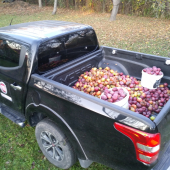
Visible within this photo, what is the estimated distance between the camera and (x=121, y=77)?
3559 mm

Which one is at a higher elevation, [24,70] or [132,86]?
[24,70]

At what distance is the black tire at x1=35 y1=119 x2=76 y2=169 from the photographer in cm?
240

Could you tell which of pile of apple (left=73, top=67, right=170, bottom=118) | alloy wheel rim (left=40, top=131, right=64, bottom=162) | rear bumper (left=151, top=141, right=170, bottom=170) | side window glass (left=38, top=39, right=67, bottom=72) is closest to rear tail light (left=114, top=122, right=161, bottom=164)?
rear bumper (left=151, top=141, right=170, bottom=170)

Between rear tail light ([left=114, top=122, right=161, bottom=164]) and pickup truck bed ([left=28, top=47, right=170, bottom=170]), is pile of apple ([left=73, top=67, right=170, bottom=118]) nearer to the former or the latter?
pickup truck bed ([left=28, top=47, right=170, bottom=170])

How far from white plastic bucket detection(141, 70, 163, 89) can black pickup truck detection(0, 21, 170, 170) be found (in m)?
0.26

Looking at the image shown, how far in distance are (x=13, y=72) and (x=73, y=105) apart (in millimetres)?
1374

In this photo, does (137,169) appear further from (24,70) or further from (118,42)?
(118,42)

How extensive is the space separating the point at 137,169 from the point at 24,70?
2063 mm

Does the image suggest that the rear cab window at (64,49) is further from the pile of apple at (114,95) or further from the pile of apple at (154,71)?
the pile of apple at (154,71)

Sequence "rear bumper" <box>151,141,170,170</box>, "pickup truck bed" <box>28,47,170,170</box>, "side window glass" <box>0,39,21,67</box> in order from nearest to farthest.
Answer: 1. "pickup truck bed" <box>28,47,170,170</box>
2. "rear bumper" <box>151,141,170,170</box>
3. "side window glass" <box>0,39,21,67</box>

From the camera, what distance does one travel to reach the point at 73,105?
2.02m

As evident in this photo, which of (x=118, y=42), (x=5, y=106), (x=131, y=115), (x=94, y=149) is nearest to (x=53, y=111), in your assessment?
(x=94, y=149)

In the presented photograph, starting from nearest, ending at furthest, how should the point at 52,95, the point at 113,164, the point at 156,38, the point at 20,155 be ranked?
the point at 113,164 → the point at 52,95 → the point at 20,155 → the point at 156,38

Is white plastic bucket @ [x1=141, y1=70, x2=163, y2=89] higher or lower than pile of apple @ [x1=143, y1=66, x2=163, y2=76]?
lower
